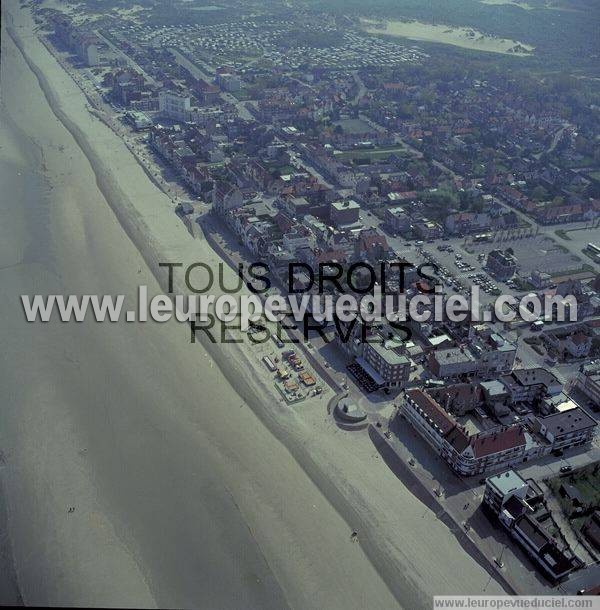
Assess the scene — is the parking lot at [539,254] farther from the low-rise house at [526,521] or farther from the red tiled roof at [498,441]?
the low-rise house at [526,521]

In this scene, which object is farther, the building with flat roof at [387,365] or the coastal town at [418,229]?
the building with flat roof at [387,365]

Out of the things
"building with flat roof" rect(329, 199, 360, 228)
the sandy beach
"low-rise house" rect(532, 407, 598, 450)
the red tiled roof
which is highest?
"building with flat roof" rect(329, 199, 360, 228)

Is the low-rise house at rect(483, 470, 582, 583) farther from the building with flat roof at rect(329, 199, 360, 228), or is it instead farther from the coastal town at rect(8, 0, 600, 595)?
the building with flat roof at rect(329, 199, 360, 228)

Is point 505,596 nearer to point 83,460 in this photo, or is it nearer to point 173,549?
point 173,549

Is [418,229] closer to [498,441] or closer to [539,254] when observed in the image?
[539,254]

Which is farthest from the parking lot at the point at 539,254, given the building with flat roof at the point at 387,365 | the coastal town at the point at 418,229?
the building with flat roof at the point at 387,365

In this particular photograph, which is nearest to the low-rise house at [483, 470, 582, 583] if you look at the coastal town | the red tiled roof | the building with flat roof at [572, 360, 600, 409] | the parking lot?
the coastal town

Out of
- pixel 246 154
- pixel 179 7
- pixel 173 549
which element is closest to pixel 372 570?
pixel 173 549
